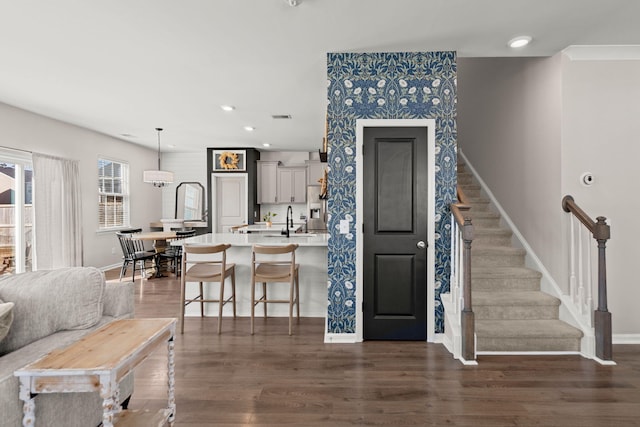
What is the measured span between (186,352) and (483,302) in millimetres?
2789

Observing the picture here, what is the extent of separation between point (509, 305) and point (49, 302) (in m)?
3.59

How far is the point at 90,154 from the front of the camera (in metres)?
6.65

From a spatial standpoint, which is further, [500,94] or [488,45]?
[500,94]

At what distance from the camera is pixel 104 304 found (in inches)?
80.7

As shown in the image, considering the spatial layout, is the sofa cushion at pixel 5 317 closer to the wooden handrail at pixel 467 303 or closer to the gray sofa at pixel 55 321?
the gray sofa at pixel 55 321

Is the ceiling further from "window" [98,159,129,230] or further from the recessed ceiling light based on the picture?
"window" [98,159,129,230]

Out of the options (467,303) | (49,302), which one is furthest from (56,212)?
(467,303)

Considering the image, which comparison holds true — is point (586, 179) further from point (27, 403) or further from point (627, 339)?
point (27, 403)

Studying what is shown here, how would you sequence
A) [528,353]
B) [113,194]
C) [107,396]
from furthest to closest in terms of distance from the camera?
[113,194]
[528,353]
[107,396]

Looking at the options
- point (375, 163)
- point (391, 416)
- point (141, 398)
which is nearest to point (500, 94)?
point (375, 163)

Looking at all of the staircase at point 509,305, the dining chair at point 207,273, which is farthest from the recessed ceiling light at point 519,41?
the dining chair at point 207,273

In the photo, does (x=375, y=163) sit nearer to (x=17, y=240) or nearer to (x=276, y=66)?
(x=276, y=66)

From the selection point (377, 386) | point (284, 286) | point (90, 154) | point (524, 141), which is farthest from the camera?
point (90, 154)

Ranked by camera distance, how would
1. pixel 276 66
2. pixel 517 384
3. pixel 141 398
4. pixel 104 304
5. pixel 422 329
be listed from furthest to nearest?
1. pixel 276 66
2. pixel 422 329
3. pixel 517 384
4. pixel 141 398
5. pixel 104 304
